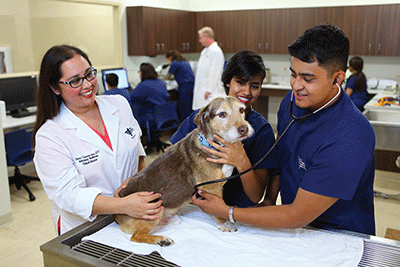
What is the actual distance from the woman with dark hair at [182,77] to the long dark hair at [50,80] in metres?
4.88

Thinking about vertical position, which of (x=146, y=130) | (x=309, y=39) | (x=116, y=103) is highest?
(x=309, y=39)

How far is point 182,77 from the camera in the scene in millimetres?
6500

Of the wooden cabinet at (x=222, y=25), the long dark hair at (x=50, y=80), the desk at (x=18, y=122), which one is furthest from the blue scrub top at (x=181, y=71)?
the long dark hair at (x=50, y=80)

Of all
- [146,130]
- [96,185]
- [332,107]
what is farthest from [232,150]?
[146,130]

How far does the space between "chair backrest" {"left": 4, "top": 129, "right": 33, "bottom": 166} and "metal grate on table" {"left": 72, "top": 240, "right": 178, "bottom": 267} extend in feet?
9.70

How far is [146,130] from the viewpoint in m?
→ 5.61

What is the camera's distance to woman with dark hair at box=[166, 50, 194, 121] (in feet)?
21.1

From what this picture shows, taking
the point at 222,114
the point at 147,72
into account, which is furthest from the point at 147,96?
the point at 222,114

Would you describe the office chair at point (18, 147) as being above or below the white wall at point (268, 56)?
below

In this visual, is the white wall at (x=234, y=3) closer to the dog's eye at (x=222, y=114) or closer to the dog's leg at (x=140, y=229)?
the dog's eye at (x=222, y=114)

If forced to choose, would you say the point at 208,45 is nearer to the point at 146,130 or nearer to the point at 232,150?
the point at 146,130

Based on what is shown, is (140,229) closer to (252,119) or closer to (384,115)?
(252,119)

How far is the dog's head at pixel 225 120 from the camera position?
1396 mm

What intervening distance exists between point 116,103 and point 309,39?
3.28ft
